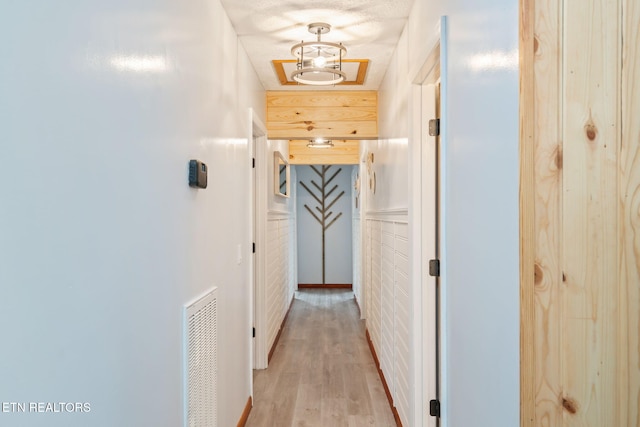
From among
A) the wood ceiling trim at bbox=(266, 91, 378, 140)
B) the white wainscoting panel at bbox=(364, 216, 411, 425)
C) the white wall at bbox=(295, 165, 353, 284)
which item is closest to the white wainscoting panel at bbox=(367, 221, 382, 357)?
the white wainscoting panel at bbox=(364, 216, 411, 425)

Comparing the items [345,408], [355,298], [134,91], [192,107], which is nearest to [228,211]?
[192,107]

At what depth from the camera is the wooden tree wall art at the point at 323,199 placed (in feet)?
28.6

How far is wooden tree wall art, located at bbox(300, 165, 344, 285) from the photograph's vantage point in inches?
343

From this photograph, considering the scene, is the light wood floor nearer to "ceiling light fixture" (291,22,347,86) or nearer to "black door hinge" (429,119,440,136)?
"black door hinge" (429,119,440,136)

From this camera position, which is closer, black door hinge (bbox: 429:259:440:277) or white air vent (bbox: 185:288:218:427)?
white air vent (bbox: 185:288:218:427)

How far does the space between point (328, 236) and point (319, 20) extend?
6.26 meters

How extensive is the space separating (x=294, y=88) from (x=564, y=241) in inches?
137

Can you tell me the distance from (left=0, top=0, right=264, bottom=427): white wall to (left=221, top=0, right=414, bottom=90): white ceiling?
2.00ft

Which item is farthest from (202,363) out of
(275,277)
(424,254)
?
(275,277)

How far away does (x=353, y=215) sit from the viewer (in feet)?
27.5

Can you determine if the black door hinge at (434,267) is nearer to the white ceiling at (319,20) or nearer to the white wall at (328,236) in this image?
the white ceiling at (319,20)

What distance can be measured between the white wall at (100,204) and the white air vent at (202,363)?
2.7 inches

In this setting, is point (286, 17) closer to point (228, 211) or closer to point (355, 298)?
point (228, 211)

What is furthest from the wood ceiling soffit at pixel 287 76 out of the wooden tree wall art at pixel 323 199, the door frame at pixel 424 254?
the wooden tree wall art at pixel 323 199
